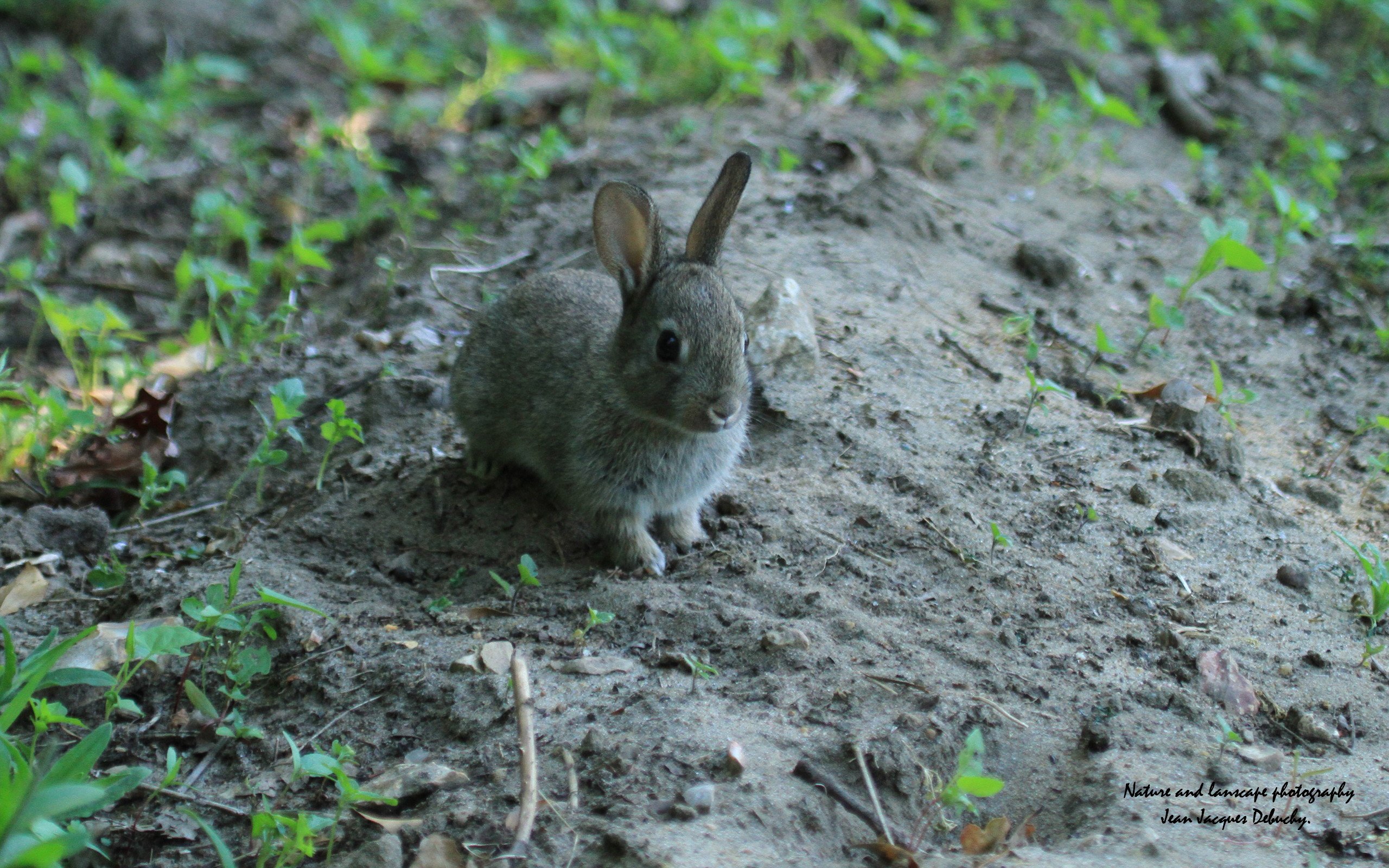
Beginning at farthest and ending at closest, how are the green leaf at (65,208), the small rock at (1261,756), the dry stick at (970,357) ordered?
the green leaf at (65,208) → the dry stick at (970,357) → the small rock at (1261,756)

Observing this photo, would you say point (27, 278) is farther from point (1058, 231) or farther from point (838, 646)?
point (1058, 231)

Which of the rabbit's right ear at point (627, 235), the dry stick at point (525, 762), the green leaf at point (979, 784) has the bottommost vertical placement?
A: the dry stick at point (525, 762)

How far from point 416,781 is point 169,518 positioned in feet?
6.80

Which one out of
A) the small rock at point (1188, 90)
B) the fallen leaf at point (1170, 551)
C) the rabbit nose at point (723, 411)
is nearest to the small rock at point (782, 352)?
the rabbit nose at point (723, 411)

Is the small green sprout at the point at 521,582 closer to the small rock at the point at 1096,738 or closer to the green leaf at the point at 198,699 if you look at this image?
the green leaf at the point at 198,699

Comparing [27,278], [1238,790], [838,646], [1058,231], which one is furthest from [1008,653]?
[27,278]

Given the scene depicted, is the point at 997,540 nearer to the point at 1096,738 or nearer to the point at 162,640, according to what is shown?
the point at 1096,738

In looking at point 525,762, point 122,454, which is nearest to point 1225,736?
point 525,762

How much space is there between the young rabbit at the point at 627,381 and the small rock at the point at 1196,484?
157 centimetres

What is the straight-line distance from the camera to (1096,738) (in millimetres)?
2982

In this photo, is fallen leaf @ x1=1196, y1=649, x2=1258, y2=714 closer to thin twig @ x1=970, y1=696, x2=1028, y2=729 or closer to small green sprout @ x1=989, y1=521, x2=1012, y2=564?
thin twig @ x1=970, y1=696, x2=1028, y2=729

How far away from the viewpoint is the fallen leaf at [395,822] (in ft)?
8.96

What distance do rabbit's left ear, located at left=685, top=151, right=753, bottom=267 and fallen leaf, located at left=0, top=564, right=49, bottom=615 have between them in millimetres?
2468

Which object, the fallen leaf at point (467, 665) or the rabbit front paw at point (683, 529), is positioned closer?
the fallen leaf at point (467, 665)
